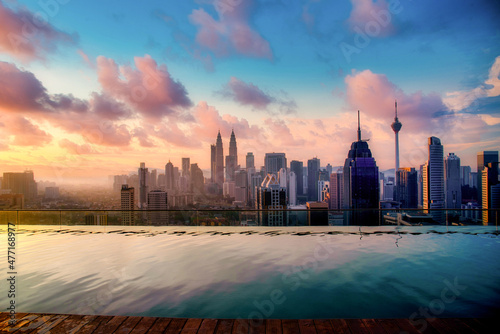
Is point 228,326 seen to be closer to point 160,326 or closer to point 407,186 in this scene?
point 160,326

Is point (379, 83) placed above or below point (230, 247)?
above

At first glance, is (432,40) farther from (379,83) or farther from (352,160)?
(352,160)

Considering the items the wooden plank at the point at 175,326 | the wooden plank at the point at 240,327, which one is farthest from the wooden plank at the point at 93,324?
the wooden plank at the point at 240,327

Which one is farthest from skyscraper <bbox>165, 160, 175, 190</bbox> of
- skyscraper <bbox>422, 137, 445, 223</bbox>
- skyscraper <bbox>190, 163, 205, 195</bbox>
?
skyscraper <bbox>422, 137, 445, 223</bbox>

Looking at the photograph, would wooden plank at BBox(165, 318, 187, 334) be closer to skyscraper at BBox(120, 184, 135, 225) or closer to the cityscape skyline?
the cityscape skyline

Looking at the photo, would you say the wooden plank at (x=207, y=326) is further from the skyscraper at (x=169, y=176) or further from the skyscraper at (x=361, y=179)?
the skyscraper at (x=361, y=179)

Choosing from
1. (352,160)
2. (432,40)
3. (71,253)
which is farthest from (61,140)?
(352,160)
